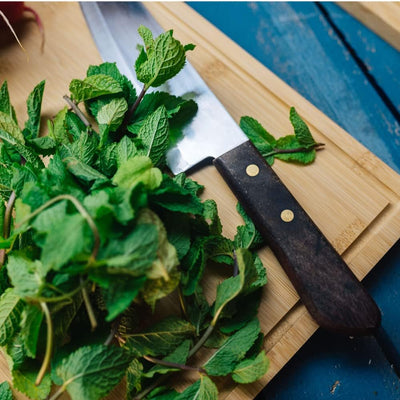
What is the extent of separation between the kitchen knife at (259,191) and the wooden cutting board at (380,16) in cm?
57

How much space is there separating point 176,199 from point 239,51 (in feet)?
1.74

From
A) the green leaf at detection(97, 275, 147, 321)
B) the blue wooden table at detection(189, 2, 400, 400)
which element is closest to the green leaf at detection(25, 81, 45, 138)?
the green leaf at detection(97, 275, 147, 321)

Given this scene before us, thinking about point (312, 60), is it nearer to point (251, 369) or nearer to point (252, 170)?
point (252, 170)

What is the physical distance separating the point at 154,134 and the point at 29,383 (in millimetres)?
502

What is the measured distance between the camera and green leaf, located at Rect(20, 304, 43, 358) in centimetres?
66

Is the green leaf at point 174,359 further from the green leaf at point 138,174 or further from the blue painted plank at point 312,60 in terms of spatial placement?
the blue painted plank at point 312,60

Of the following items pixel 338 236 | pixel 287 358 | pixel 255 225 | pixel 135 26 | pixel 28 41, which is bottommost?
pixel 287 358

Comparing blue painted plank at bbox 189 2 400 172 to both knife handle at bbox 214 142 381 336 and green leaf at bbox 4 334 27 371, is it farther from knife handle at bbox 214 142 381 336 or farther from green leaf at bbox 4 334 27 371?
green leaf at bbox 4 334 27 371

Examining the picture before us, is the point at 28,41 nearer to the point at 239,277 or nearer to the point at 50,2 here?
the point at 50,2

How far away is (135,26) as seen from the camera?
104 centimetres

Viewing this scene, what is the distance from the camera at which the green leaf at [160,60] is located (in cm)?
84

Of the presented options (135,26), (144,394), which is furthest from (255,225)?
(135,26)

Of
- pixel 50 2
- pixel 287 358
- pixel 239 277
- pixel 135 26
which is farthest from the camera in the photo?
pixel 50 2

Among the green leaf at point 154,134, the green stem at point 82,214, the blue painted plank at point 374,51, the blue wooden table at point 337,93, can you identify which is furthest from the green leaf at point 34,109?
the blue painted plank at point 374,51
